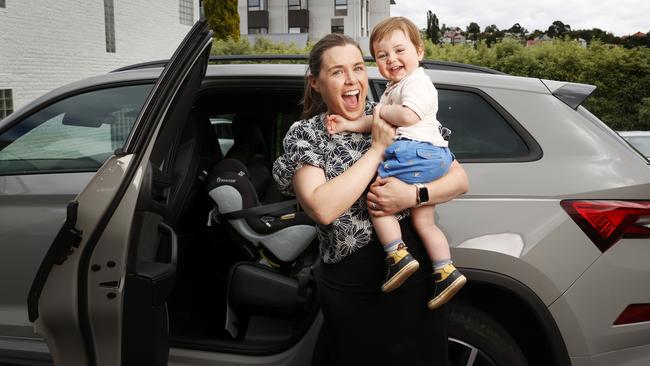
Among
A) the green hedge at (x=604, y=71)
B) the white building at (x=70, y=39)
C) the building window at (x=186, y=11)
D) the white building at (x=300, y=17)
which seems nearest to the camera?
the white building at (x=70, y=39)

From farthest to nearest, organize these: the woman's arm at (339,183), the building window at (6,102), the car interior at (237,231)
A: the building window at (6,102), the car interior at (237,231), the woman's arm at (339,183)

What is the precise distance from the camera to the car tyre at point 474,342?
7.53 feet

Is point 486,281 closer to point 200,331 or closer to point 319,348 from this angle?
point 319,348

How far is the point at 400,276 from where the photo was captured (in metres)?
1.76

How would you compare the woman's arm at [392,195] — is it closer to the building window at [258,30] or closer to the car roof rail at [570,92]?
the car roof rail at [570,92]

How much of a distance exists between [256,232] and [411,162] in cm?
156

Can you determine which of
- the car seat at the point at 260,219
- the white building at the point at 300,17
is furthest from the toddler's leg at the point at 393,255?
the white building at the point at 300,17

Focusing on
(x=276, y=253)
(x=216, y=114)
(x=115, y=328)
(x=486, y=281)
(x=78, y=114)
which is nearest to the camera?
(x=115, y=328)

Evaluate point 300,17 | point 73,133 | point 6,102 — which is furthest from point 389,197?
point 300,17

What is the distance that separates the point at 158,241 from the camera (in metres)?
2.10

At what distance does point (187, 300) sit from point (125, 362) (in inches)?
52.0

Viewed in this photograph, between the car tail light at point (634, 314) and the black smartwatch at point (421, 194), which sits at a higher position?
the black smartwatch at point (421, 194)

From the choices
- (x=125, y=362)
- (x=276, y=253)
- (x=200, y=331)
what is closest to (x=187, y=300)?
(x=200, y=331)

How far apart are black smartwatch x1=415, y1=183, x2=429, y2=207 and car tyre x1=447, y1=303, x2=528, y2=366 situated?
2.24 feet
